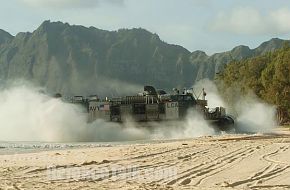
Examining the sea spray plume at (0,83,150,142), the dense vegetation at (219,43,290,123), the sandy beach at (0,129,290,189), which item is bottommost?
the sandy beach at (0,129,290,189)

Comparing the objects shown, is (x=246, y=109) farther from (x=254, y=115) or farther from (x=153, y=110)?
(x=153, y=110)

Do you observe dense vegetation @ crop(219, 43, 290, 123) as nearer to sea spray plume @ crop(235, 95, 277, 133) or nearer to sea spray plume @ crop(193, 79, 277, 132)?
sea spray plume @ crop(193, 79, 277, 132)

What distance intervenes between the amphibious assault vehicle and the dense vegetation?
18.6m

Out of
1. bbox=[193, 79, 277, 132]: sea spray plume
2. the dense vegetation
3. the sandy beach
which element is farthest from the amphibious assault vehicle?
the dense vegetation

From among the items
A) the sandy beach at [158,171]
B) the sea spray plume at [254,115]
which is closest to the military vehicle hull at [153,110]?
the sea spray plume at [254,115]

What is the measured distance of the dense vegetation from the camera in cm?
5562

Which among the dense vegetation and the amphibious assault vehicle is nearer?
the amphibious assault vehicle

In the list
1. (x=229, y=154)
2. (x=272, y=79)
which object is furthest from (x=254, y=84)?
(x=229, y=154)

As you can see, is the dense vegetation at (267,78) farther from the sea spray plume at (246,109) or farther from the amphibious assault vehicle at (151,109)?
the amphibious assault vehicle at (151,109)

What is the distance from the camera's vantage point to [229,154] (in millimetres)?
19172

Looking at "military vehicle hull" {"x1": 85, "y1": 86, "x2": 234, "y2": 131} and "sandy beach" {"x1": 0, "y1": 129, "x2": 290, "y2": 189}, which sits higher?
"military vehicle hull" {"x1": 85, "y1": 86, "x2": 234, "y2": 131}

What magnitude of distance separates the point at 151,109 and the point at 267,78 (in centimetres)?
2557

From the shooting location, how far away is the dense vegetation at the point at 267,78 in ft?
182

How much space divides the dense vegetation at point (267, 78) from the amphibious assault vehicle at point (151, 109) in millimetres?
18631
